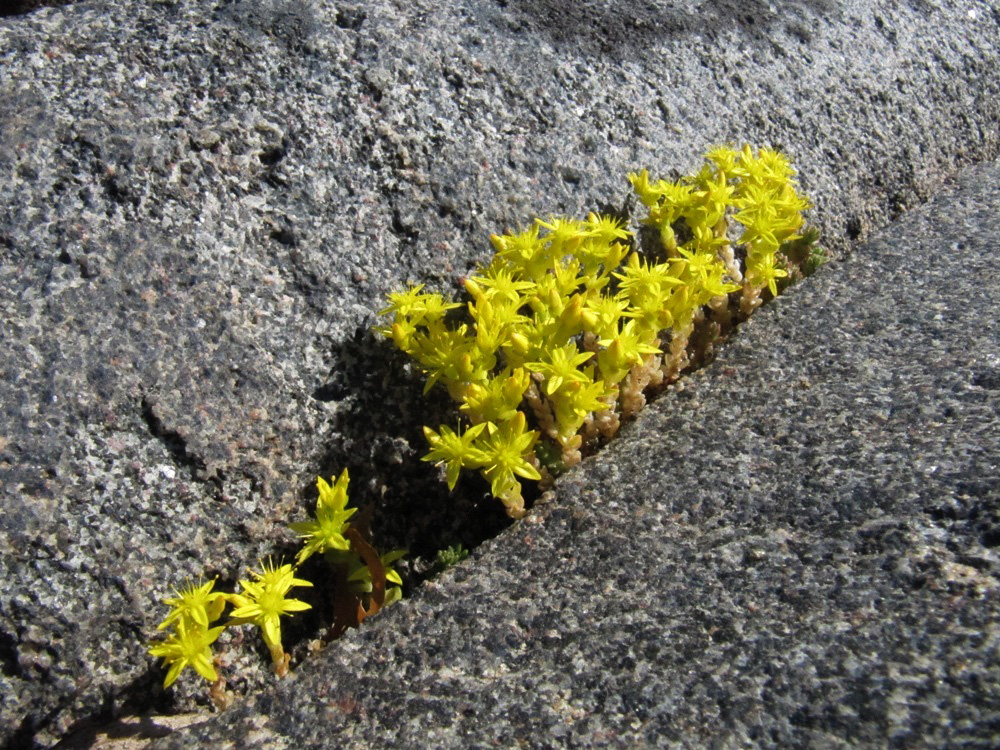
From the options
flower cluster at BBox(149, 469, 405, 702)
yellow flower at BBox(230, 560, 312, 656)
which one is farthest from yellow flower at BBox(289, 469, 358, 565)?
yellow flower at BBox(230, 560, 312, 656)

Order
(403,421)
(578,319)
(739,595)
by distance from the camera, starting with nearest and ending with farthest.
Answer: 1. (739,595)
2. (578,319)
3. (403,421)

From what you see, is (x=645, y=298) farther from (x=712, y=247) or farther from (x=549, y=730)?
(x=549, y=730)

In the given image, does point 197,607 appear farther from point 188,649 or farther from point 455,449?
point 455,449

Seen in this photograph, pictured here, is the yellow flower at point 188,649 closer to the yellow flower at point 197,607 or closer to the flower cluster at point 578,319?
the yellow flower at point 197,607

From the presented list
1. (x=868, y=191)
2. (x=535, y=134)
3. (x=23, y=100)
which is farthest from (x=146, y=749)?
(x=868, y=191)

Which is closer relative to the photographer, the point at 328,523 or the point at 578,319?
the point at 328,523

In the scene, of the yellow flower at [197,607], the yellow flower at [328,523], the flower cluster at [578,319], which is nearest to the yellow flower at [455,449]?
the flower cluster at [578,319]

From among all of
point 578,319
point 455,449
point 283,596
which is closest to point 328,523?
point 283,596
